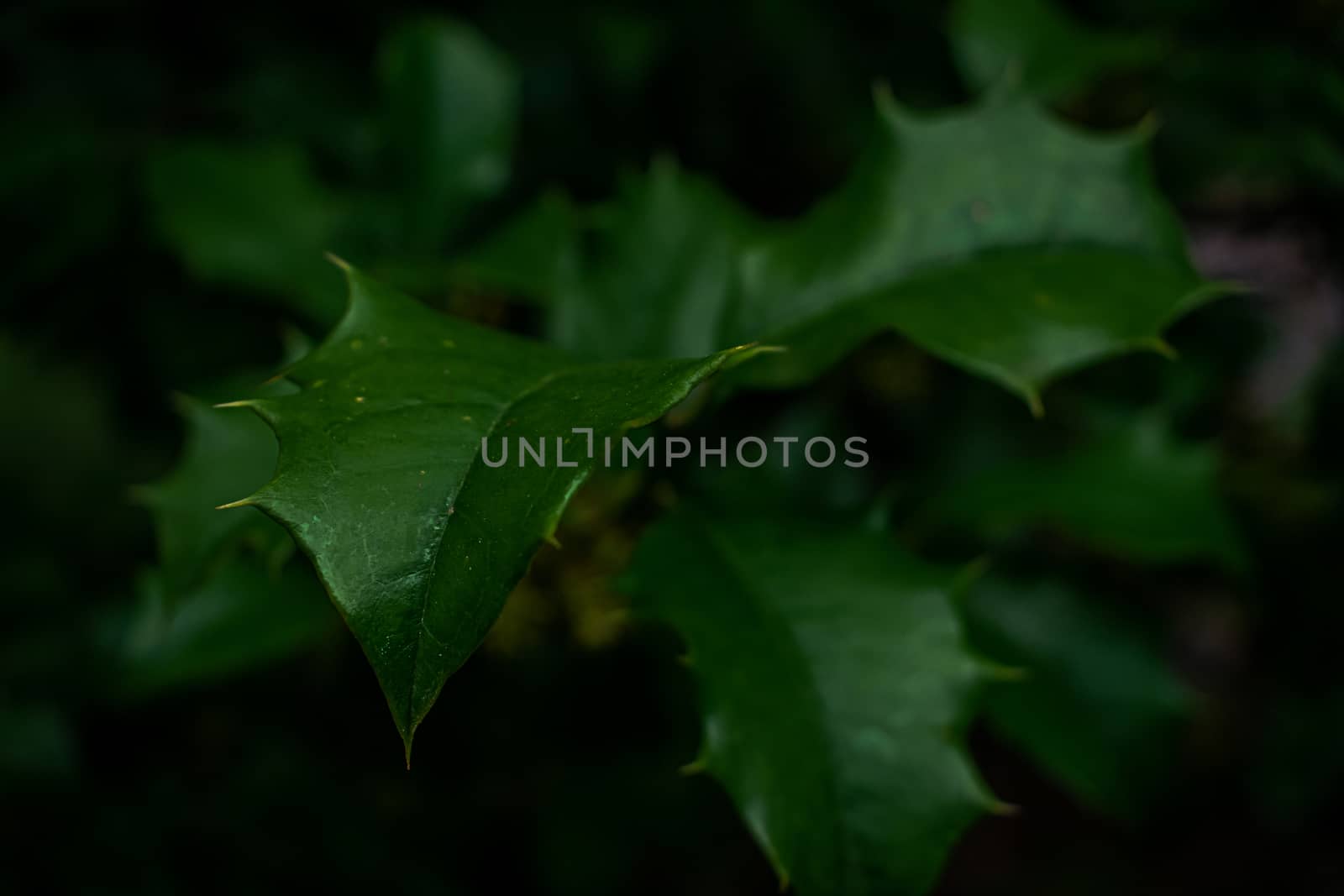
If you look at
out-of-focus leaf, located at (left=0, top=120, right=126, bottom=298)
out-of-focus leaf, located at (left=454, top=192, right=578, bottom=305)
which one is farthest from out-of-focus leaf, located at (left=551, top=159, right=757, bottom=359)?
out-of-focus leaf, located at (left=0, top=120, right=126, bottom=298)

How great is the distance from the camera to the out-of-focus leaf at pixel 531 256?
105 cm

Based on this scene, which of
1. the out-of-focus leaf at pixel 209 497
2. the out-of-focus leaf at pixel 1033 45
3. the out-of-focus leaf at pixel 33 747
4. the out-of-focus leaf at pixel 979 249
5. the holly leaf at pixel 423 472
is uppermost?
the out-of-focus leaf at pixel 1033 45

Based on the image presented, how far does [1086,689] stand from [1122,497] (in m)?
0.26

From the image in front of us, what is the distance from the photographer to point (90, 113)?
1.46 m

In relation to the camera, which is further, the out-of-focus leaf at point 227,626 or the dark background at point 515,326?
the dark background at point 515,326

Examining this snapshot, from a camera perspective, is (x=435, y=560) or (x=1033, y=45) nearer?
(x=435, y=560)

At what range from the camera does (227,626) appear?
3.67ft

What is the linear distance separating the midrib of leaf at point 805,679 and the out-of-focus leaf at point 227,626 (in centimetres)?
50

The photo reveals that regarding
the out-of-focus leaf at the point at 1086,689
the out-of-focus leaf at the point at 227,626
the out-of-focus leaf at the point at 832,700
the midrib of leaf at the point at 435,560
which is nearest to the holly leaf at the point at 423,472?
the midrib of leaf at the point at 435,560

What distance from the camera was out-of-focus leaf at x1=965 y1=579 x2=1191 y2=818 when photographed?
1.15 metres

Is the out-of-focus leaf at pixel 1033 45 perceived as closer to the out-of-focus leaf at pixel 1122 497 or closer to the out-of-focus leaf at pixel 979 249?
the out-of-focus leaf at pixel 979 249

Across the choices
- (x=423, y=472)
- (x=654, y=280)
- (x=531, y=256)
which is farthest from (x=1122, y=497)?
(x=423, y=472)

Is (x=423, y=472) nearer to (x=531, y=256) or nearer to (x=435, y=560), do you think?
(x=435, y=560)

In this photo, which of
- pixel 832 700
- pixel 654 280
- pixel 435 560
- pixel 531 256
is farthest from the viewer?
pixel 531 256
